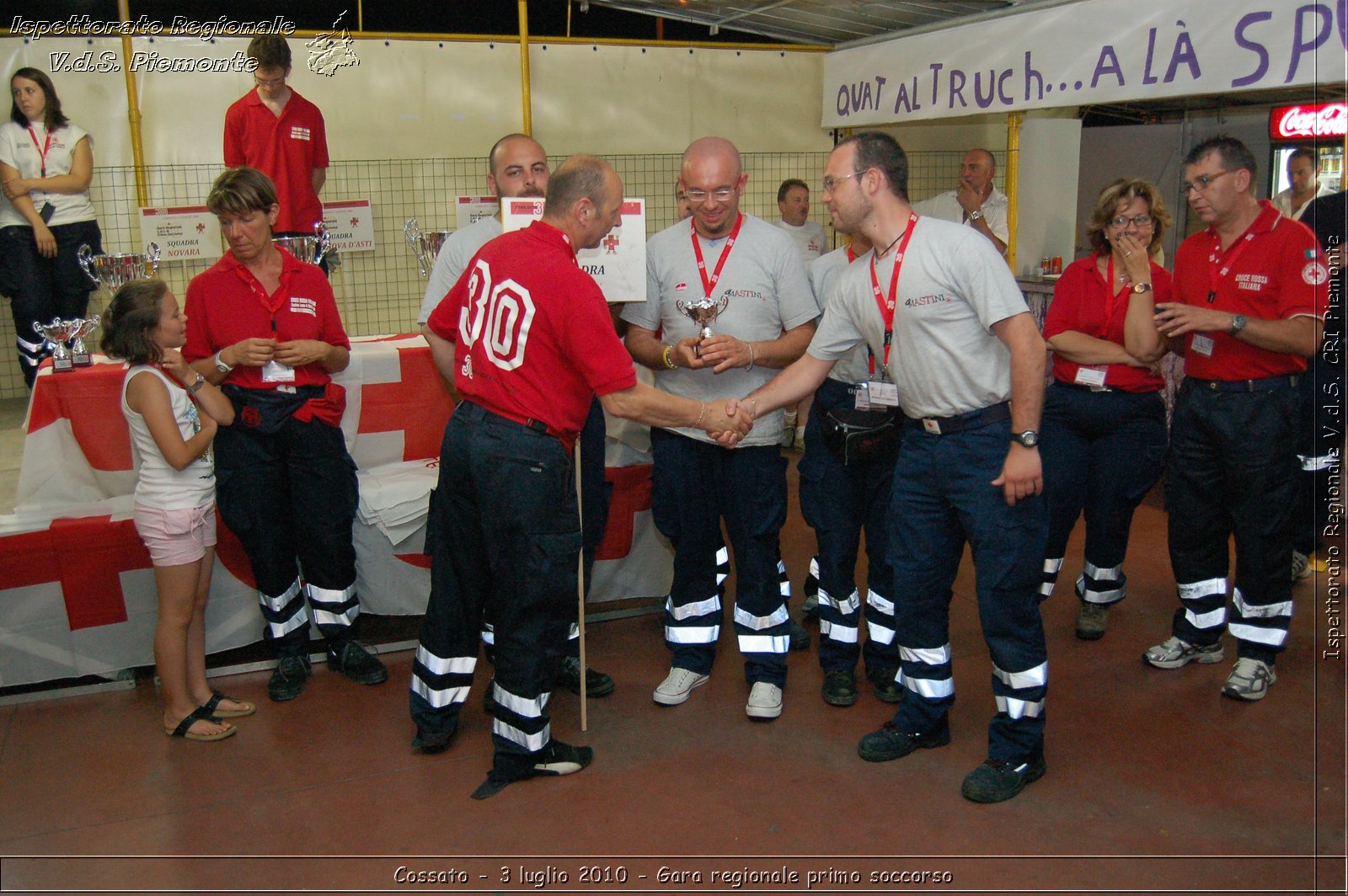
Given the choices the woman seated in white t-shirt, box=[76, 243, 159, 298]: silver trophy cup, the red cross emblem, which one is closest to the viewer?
box=[76, 243, 159, 298]: silver trophy cup

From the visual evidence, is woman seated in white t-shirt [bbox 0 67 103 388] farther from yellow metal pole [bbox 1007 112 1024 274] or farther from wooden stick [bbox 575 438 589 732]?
yellow metal pole [bbox 1007 112 1024 274]

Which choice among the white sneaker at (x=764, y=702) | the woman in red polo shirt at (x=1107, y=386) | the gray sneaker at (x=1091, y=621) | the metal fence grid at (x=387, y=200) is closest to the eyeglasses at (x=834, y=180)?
the woman in red polo shirt at (x=1107, y=386)

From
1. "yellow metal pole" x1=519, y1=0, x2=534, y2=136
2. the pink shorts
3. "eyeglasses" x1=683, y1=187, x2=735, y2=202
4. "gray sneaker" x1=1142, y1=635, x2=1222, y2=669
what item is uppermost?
"yellow metal pole" x1=519, y1=0, x2=534, y2=136

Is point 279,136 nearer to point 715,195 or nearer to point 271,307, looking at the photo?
point 271,307

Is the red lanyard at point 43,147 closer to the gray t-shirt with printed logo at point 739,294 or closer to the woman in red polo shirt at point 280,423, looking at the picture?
the woman in red polo shirt at point 280,423

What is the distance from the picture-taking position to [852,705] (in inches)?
149

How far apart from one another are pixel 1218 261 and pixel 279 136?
427cm

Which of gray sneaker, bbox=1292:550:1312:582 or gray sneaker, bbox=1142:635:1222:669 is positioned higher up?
gray sneaker, bbox=1292:550:1312:582

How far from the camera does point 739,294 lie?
12.0 ft

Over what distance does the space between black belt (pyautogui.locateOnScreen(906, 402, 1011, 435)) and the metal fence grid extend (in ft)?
14.7

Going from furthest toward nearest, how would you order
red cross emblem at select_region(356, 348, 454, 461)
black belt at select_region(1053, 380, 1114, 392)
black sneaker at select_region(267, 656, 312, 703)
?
red cross emblem at select_region(356, 348, 454, 461) → black belt at select_region(1053, 380, 1114, 392) → black sneaker at select_region(267, 656, 312, 703)

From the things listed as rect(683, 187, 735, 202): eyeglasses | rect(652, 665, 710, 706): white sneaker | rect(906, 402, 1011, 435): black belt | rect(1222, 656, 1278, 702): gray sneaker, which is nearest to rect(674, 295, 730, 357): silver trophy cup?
rect(683, 187, 735, 202): eyeglasses

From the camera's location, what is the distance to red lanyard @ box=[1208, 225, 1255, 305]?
3.66m

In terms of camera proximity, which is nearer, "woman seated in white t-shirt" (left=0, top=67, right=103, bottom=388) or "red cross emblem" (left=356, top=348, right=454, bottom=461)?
"red cross emblem" (left=356, top=348, right=454, bottom=461)
